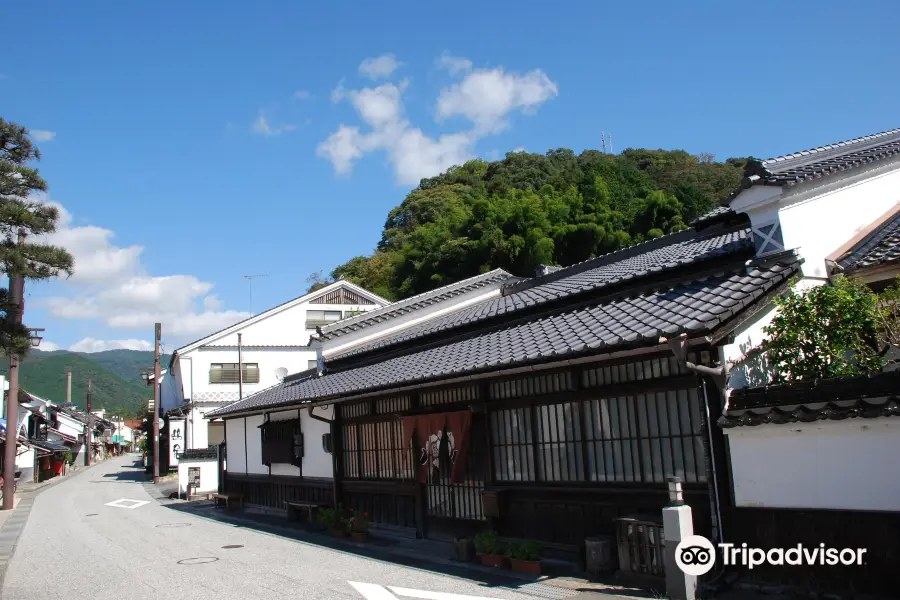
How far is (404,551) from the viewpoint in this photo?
12.7m

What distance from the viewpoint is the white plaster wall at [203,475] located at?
29.4 meters

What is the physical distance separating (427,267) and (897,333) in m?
37.6

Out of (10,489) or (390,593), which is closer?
(390,593)

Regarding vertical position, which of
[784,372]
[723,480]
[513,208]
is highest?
[513,208]

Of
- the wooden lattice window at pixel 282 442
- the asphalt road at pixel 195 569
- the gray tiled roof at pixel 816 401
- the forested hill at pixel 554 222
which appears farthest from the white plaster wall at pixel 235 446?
the gray tiled roof at pixel 816 401

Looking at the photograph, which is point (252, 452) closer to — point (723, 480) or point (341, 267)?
point (723, 480)

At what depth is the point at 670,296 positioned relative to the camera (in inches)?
401

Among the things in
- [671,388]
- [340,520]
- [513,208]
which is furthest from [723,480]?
[513,208]

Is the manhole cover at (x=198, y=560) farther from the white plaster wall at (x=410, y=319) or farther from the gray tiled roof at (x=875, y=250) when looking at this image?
the gray tiled roof at (x=875, y=250)

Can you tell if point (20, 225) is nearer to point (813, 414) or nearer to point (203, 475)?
point (813, 414)

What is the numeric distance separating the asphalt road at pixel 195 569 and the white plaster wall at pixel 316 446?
7.52ft

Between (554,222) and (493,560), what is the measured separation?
113 feet

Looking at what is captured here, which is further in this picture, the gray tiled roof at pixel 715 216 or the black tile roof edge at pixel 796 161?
the gray tiled roof at pixel 715 216

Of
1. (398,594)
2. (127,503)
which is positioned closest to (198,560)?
(398,594)
